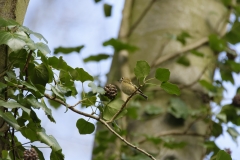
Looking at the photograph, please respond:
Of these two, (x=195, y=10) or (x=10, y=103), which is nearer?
(x=10, y=103)

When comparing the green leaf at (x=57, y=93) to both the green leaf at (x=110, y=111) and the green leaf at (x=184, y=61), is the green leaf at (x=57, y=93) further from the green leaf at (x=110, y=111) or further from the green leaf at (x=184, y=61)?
the green leaf at (x=184, y=61)

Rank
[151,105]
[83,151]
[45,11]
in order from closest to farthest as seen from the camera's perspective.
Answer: [151,105] < [83,151] < [45,11]

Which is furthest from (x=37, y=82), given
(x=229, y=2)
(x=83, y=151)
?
(x=83, y=151)

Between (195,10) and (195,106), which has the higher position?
(195,10)

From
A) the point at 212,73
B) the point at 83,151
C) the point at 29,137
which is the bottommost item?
the point at 83,151

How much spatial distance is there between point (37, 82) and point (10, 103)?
9 centimetres

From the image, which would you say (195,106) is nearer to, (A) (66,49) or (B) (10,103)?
(A) (66,49)

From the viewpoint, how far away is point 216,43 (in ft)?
5.86

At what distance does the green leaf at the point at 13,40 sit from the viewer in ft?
2.21

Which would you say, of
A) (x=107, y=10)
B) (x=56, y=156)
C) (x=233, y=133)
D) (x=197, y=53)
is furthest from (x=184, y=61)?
(x=56, y=156)

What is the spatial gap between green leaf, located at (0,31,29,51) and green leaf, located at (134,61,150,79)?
0.18 metres

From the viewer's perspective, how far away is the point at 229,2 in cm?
197

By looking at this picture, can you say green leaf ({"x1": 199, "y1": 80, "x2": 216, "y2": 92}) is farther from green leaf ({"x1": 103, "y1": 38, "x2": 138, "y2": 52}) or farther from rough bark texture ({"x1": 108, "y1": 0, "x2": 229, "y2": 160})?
green leaf ({"x1": 103, "y1": 38, "x2": 138, "y2": 52})

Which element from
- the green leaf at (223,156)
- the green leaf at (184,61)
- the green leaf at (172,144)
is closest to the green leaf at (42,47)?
the green leaf at (223,156)
